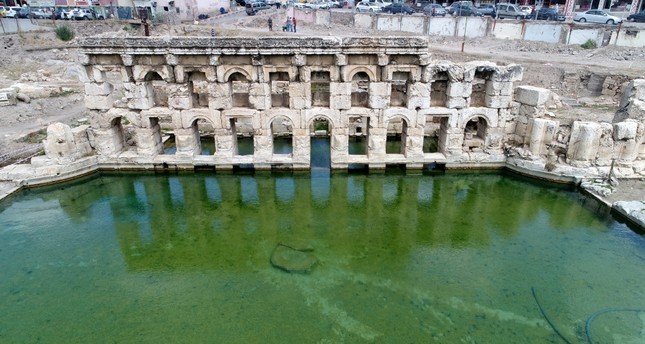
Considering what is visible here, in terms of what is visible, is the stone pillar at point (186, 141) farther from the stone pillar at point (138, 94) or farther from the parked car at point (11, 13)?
the parked car at point (11, 13)

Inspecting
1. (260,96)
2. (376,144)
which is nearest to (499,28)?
(376,144)

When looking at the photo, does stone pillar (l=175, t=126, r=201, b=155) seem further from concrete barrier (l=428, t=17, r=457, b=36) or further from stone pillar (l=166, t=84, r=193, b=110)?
concrete barrier (l=428, t=17, r=457, b=36)

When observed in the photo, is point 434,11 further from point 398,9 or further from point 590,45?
point 590,45

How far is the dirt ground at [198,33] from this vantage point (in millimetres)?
17875

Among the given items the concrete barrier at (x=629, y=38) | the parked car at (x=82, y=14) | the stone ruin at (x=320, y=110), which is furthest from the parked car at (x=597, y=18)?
the parked car at (x=82, y=14)

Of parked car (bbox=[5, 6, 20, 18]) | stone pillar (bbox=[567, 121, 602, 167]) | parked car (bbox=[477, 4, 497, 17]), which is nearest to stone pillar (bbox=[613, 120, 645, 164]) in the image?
stone pillar (bbox=[567, 121, 602, 167])

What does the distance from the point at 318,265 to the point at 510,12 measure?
101 feet

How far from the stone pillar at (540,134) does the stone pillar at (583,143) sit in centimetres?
58

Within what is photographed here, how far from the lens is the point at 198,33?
28906 millimetres

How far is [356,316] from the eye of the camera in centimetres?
863

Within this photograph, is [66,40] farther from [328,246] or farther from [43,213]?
[328,246]

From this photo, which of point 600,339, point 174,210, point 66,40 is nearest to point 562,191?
point 600,339

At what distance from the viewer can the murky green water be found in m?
8.37

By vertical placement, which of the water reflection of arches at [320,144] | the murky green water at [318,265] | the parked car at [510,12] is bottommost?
the murky green water at [318,265]
